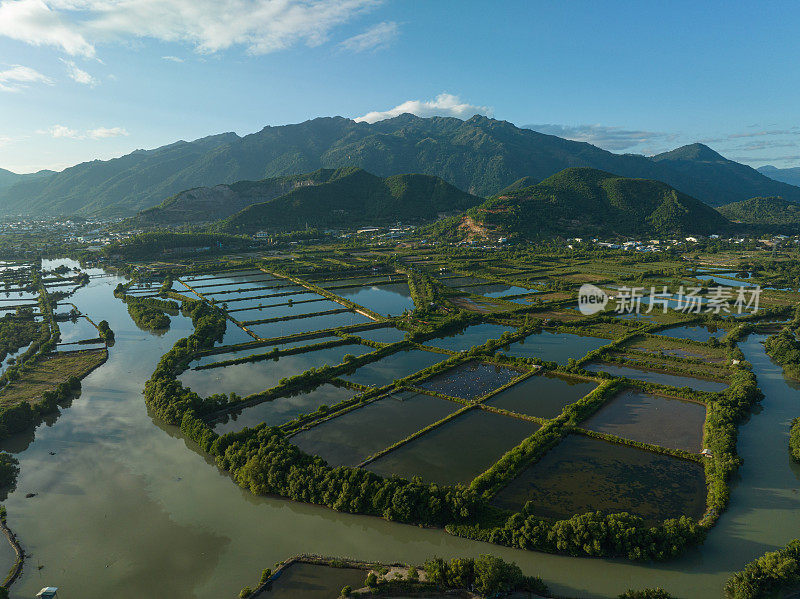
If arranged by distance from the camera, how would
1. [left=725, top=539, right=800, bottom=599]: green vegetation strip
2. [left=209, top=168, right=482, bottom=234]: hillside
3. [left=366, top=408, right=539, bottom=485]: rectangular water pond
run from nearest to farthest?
[left=725, top=539, right=800, bottom=599]: green vegetation strip < [left=366, top=408, right=539, bottom=485]: rectangular water pond < [left=209, top=168, right=482, bottom=234]: hillside

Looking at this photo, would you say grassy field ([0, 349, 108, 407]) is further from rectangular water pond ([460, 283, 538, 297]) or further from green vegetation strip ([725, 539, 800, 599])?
rectangular water pond ([460, 283, 538, 297])

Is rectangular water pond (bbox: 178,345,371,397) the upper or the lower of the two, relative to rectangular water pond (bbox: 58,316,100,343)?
lower

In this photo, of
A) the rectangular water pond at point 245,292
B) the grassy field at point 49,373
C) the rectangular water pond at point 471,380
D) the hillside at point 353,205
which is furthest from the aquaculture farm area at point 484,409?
the hillside at point 353,205

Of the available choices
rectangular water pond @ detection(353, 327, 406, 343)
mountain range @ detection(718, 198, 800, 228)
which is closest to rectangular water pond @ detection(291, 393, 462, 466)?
rectangular water pond @ detection(353, 327, 406, 343)

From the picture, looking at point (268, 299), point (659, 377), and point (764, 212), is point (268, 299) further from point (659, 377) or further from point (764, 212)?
point (764, 212)

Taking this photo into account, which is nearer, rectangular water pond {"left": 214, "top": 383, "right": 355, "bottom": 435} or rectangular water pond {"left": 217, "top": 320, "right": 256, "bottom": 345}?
rectangular water pond {"left": 214, "top": 383, "right": 355, "bottom": 435}
